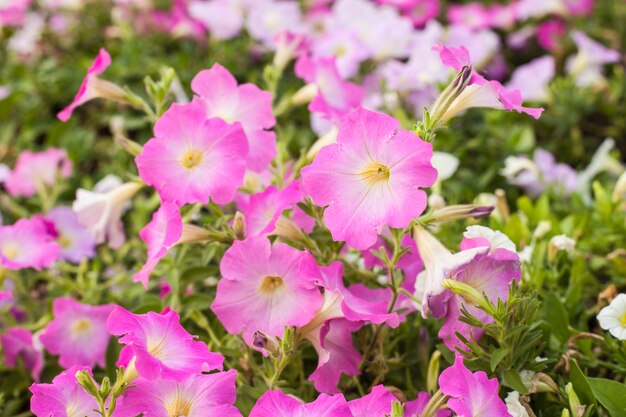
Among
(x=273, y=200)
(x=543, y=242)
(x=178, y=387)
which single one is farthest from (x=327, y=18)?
(x=178, y=387)

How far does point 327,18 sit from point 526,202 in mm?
1153

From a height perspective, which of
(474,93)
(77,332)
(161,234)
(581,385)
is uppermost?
(474,93)

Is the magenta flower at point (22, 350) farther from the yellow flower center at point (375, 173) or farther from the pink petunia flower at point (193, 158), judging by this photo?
the yellow flower center at point (375, 173)

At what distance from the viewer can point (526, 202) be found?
5.79 ft

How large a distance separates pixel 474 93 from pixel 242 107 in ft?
1.40

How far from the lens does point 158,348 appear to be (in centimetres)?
113

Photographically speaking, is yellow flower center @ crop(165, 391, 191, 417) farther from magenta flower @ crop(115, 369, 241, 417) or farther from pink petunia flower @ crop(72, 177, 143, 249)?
pink petunia flower @ crop(72, 177, 143, 249)

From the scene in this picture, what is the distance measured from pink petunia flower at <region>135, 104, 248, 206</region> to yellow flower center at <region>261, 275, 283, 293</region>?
0.14 m

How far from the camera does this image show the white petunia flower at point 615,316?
4.07 ft

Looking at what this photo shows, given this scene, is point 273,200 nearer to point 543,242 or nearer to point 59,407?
point 59,407

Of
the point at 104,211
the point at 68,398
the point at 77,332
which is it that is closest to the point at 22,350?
the point at 77,332

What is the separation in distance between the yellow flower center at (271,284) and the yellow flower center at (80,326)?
47cm

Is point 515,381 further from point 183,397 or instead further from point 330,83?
point 330,83

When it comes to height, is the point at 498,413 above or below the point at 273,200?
below
